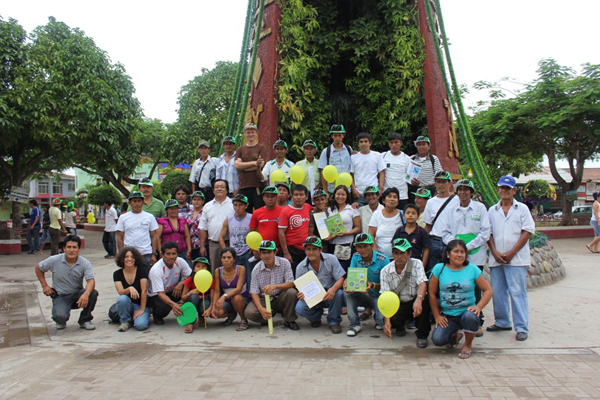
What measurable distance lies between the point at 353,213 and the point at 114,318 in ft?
10.8

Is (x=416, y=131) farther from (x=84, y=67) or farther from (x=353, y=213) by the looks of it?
(x=84, y=67)

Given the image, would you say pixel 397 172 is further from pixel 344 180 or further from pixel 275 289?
pixel 275 289

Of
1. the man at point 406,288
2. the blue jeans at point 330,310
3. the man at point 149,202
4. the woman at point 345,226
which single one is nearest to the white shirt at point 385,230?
the woman at point 345,226

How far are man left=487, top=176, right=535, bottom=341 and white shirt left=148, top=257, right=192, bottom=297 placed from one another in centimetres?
365

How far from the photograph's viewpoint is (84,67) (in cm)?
Result: 1409

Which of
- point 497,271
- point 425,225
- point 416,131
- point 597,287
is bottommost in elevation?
point 597,287

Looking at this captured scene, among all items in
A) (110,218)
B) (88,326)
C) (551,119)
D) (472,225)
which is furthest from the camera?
(551,119)

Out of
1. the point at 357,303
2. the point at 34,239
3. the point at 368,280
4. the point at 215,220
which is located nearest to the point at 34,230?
the point at 34,239

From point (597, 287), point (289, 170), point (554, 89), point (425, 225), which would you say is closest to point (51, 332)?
point (289, 170)

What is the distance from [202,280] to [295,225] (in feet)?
4.29

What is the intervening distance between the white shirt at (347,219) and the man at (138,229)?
243cm

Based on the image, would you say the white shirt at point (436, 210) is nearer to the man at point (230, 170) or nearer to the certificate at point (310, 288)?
the certificate at point (310, 288)

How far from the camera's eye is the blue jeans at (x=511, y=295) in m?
4.88

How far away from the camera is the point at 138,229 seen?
605 centimetres
